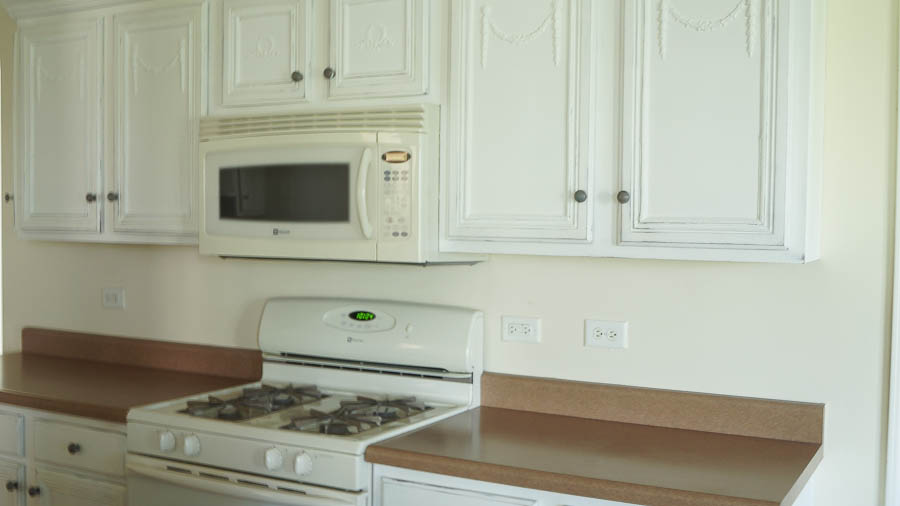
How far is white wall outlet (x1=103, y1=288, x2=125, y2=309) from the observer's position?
3.56m

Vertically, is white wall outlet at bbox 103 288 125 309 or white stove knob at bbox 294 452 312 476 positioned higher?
white wall outlet at bbox 103 288 125 309

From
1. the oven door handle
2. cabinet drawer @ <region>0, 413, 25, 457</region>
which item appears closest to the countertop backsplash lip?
the oven door handle

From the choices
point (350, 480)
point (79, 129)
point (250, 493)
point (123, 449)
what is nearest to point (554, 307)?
point (350, 480)

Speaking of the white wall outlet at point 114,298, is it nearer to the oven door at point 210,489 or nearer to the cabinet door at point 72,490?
the cabinet door at point 72,490

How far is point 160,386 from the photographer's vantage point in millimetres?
3070

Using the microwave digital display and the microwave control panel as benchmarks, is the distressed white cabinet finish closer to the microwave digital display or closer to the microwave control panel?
the microwave digital display

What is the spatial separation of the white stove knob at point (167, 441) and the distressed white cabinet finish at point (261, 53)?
1004 millimetres

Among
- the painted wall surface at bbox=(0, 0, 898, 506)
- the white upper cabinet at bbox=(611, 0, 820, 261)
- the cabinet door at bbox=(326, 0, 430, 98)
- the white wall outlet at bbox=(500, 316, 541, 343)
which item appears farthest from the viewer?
the white wall outlet at bbox=(500, 316, 541, 343)

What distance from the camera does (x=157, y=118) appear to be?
9.96ft

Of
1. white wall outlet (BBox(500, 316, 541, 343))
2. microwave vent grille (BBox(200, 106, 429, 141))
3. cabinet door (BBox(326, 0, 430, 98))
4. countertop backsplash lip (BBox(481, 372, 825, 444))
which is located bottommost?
countertop backsplash lip (BBox(481, 372, 825, 444))

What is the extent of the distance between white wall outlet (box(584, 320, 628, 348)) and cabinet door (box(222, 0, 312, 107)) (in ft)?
3.58

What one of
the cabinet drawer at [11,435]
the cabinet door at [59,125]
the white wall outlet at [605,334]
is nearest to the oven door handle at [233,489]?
the cabinet drawer at [11,435]

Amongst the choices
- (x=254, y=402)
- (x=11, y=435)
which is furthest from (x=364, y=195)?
(x=11, y=435)

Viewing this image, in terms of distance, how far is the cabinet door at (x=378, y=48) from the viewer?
2541 mm
